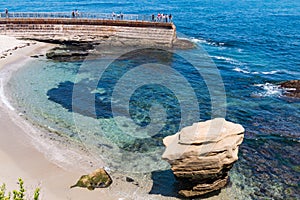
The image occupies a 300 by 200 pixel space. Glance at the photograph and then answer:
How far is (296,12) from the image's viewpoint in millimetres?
106750

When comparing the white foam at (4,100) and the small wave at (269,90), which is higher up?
the small wave at (269,90)

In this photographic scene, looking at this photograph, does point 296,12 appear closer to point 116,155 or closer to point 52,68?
point 52,68

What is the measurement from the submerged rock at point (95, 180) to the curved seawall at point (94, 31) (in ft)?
132

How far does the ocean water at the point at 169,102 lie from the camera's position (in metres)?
23.7

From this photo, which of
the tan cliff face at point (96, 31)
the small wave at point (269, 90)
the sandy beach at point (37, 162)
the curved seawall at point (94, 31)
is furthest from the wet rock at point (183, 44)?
the sandy beach at point (37, 162)

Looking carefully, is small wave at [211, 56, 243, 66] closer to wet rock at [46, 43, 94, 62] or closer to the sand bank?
wet rock at [46, 43, 94, 62]

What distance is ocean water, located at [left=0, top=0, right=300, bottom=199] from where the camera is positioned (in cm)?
2373

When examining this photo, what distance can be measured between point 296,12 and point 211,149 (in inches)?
4114

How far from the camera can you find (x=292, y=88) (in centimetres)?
3944

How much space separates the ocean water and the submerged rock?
2219 mm

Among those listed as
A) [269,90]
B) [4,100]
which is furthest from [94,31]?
[269,90]

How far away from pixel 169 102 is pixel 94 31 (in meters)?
31.2

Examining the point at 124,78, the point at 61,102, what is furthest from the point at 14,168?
the point at 124,78

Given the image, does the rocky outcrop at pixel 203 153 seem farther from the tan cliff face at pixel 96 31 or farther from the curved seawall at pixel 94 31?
the curved seawall at pixel 94 31
